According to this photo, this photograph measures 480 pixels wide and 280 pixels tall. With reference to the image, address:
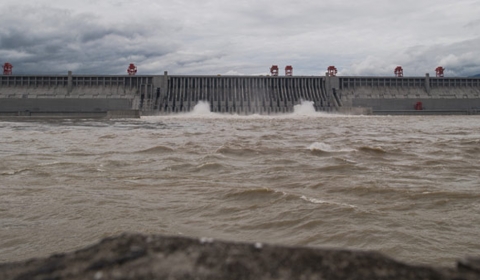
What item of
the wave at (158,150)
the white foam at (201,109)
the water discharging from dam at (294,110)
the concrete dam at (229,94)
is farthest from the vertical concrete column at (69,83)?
the wave at (158,150)

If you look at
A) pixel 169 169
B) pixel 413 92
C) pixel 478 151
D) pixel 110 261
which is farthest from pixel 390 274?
pixel 413 92

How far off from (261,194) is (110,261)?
457cm

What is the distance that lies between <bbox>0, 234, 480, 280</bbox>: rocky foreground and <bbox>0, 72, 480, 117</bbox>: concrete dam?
42768 mm

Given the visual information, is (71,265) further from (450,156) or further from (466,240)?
(450,156)

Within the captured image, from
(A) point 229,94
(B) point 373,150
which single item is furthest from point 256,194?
(A) point 229,94

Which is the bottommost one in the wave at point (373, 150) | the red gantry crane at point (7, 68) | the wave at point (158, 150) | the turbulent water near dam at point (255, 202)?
the turbulent water near dam at point (255, 202)

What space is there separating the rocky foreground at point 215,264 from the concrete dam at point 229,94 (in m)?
42.8

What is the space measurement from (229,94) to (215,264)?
47881 millimetres

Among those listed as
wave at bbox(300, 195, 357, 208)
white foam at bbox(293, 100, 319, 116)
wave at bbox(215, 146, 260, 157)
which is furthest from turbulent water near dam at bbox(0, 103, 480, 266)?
white foam at bbox(293, 100, 319, 116)

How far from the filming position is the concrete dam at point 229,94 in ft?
144

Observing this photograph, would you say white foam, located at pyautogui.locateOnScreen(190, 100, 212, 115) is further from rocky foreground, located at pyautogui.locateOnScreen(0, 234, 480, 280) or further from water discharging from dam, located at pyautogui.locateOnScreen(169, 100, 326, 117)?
rocky foreground, located at pyautogui.locateOnScreen(0, 234, 480, 280)

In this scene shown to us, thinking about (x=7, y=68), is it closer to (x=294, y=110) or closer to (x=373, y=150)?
(x=294, y=110)

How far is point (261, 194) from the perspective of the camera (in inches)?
224

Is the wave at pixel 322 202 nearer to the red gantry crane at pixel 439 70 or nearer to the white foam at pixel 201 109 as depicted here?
the white foam at pixel 201 109
